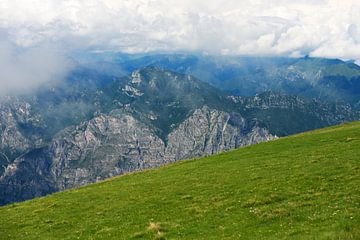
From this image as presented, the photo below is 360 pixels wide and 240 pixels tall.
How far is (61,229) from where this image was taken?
119 feet

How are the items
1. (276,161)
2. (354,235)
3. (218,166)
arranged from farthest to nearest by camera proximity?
(218,166) → (276,161) → (354,235)

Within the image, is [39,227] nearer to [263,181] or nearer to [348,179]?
[263,181]

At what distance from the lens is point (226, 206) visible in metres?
34.8

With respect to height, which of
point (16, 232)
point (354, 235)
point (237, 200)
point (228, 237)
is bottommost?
point (16, 232)

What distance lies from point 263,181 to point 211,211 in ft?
32.8

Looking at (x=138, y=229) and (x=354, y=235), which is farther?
(x=138, y=229)

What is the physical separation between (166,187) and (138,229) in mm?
16744

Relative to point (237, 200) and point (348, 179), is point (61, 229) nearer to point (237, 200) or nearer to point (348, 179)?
point (237, 200)

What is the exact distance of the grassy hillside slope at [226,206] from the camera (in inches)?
1065

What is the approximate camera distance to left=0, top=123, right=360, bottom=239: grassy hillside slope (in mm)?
27062

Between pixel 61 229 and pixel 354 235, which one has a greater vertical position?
pixel 354 235

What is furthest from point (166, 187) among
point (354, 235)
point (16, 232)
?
point (354, 235)

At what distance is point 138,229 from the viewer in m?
31.9

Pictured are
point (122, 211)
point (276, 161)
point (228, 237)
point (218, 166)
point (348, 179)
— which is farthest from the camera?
point (218, 166)
